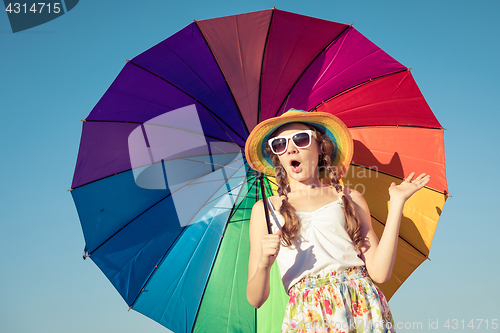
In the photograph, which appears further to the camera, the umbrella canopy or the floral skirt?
the umbrella canopy

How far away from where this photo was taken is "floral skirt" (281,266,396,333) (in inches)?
104

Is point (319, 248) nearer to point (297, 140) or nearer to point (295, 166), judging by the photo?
point (295, 166)

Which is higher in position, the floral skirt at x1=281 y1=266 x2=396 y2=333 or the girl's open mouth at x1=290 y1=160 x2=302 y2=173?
the girl's open mouth at x1=290 y1=160 x2=302 y2=173

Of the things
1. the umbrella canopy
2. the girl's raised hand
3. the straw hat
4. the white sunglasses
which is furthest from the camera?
the umbrella canopy

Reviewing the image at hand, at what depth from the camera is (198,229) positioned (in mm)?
3725

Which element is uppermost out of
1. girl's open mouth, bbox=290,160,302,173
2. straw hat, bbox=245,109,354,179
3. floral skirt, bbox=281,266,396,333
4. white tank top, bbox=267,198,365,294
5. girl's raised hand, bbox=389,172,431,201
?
straw hat, bbox=245,109,354,179

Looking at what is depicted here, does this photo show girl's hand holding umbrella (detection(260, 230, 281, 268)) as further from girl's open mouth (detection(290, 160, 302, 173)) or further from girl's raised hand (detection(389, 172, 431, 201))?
girl's raised hand (detection(389, 172, 431, 201))

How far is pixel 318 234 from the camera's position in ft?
9.95

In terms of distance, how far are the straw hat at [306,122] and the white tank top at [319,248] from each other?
547mm

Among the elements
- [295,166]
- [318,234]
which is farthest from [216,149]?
[318,234]

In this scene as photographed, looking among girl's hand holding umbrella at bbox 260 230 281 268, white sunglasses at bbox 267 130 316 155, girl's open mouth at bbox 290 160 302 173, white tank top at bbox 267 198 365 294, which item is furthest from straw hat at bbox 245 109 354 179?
girl's hand holding umbrella at bbox 260 230 281 268

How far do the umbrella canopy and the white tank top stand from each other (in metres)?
0.84

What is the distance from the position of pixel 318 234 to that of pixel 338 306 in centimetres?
59

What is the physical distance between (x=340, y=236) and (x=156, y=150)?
6.26 feet
